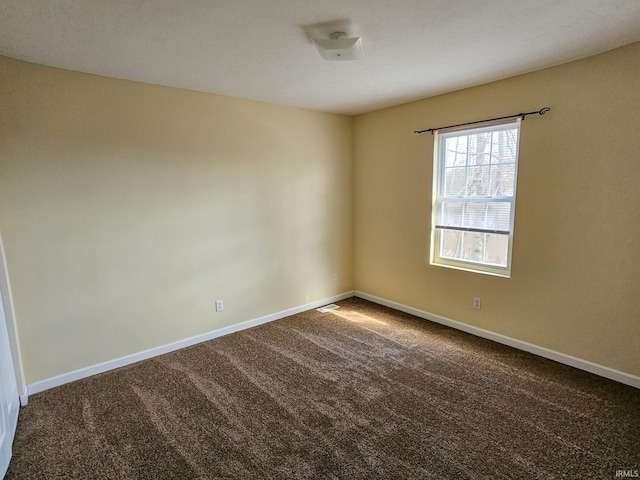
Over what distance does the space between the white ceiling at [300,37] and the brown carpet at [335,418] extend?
2.41 m

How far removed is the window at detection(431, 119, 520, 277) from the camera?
10.2 ft

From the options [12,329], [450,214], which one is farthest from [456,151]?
[12,329]

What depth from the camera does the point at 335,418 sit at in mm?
2201

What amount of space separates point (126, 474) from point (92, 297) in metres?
1.48

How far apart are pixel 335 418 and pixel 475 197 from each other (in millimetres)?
2441

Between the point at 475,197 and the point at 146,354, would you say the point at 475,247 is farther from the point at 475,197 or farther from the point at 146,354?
the point at 146,354

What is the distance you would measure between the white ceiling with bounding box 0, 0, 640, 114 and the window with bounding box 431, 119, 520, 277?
0.59m

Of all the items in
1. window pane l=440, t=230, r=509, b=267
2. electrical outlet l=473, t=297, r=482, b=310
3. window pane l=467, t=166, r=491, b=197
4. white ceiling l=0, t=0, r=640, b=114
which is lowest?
electrical outlet l=473, t=297, r=482, b=310

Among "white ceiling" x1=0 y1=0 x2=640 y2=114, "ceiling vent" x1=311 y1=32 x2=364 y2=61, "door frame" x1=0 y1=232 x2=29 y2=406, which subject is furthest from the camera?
"door frame" x1=0 y1=232 x2=29 y2=406

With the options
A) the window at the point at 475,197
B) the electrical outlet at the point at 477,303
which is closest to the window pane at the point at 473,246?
the window at the point at 475,197

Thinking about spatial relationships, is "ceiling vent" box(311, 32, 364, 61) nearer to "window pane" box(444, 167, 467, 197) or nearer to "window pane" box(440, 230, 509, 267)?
"window pane" box(444, 167, 467, 197)

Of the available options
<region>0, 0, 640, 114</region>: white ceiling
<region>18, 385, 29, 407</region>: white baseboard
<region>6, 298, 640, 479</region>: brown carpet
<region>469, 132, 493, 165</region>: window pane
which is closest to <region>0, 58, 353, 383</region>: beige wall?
<region>18, 385, 29, 407</region>: white baseboard

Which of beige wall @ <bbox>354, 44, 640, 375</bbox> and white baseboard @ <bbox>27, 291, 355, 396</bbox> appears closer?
beige wall @ <bbox>354, 44, 640, 375</bbox>

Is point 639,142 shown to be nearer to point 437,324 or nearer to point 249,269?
point 437,324
